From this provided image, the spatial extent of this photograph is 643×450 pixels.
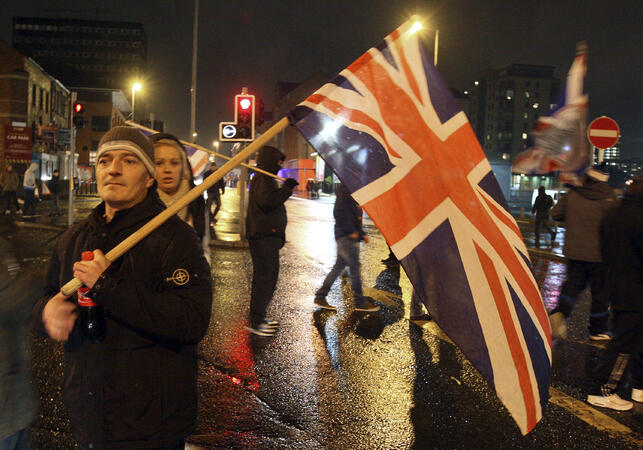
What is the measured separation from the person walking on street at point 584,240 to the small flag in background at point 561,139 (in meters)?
0.91

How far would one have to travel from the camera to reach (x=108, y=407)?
6.23 feet

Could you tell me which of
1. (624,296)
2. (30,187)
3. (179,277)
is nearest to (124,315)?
(179,277)

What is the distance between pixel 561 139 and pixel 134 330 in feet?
13.7

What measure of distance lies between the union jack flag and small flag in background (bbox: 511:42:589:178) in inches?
107

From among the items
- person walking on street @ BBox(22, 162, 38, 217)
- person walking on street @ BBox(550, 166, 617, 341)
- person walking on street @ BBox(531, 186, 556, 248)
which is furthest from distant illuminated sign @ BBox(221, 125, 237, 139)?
person walking on street @ BBox(22, 162, 38, 217)

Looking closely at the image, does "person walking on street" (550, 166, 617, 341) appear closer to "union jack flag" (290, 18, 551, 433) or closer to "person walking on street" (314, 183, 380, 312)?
"person walking on street" (314, 183, 380, 312)

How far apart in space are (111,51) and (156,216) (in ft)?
459

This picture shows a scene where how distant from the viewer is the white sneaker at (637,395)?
14.9 ft

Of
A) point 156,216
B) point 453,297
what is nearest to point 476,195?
point 453,297

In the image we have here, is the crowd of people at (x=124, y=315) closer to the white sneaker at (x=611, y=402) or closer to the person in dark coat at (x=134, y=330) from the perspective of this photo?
the person in dark coat at (x=134, y=330)

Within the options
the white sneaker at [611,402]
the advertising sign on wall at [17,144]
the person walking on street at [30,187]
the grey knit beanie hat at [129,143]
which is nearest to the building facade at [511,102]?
the advertising sign on wall at [17,144]

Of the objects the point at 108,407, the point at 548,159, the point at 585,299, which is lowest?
the point at 585,299

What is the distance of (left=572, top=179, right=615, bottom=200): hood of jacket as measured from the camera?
5730mm

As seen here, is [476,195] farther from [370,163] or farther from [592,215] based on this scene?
[592,215]
